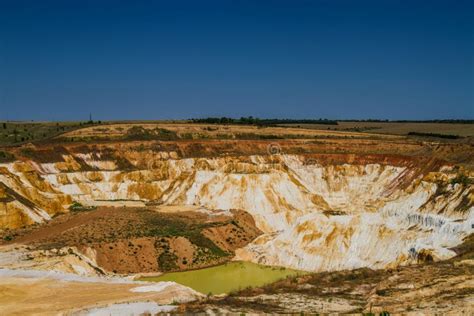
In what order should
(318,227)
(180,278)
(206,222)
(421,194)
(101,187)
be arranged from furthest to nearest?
(101,187), (206,222), (421,194), (318,227), (180,278)

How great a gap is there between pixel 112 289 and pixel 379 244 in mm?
22990

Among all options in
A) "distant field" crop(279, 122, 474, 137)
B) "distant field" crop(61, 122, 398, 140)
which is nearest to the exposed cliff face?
"distant field" crop(61, 122, 398, 140)

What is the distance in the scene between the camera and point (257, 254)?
167 ft

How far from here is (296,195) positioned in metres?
71.3

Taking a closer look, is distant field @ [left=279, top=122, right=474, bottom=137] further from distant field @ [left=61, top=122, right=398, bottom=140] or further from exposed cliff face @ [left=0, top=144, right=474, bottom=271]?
exposed cliff face @ [left=0, top=144, right=474, bottom=271]

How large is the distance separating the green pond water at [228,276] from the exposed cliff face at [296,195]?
1789 mm

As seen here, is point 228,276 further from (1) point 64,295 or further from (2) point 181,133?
(2) point 181,133

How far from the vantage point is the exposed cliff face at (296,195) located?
4575 cm

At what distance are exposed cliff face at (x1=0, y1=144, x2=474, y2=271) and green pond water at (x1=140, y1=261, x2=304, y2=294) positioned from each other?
1.79 meters

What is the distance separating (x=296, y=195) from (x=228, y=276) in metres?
27.5

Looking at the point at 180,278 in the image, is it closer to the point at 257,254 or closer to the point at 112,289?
the point at 257,254

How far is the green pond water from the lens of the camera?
4191 cm

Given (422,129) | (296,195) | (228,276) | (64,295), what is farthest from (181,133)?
(64,295)

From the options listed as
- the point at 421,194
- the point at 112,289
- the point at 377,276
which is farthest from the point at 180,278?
the point at 421,194
